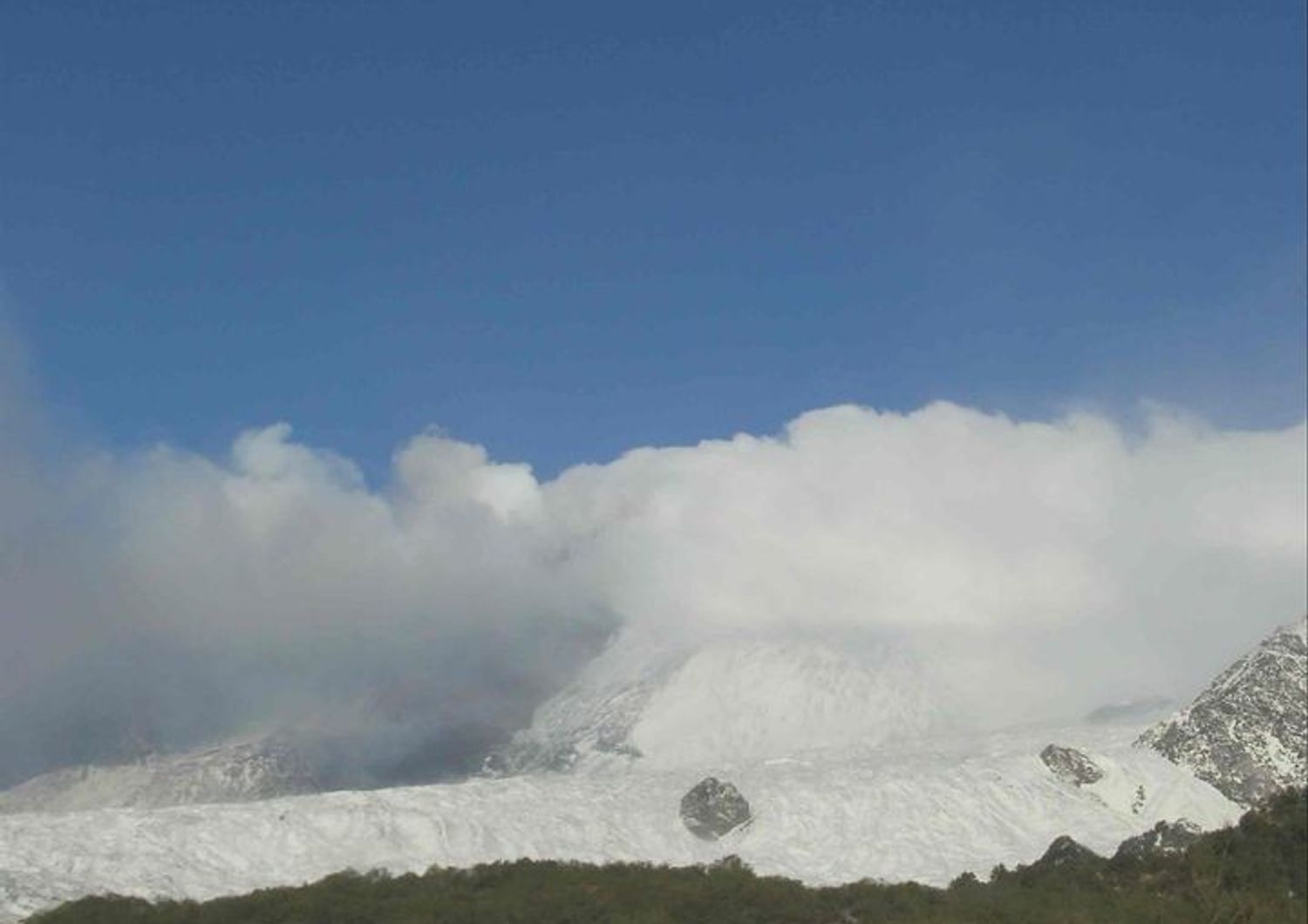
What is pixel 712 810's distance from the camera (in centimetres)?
12425

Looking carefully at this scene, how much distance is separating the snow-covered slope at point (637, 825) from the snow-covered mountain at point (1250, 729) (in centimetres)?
416

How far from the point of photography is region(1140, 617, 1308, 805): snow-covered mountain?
144 m

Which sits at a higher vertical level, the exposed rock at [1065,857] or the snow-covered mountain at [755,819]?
the snow-covered mountain at [755,819]

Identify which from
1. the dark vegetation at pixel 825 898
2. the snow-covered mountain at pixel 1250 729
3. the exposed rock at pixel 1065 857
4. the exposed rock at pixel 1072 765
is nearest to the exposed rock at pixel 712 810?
the exposed rock at pixel 1072 765

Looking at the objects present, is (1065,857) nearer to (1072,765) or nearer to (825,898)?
(825,898)

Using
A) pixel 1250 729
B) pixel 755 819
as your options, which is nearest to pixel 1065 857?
pixel 755 819

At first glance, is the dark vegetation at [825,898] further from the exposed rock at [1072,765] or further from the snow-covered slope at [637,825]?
the exposed rock at [1072,765]

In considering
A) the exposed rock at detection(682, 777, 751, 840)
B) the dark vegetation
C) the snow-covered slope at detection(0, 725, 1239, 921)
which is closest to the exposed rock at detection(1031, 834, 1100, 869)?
the dark vegetation

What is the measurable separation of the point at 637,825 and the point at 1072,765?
156ft

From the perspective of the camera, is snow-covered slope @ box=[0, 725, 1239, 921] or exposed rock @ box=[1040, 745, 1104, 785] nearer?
snow-covered slope @ box=[0, 725, 1239, 921]

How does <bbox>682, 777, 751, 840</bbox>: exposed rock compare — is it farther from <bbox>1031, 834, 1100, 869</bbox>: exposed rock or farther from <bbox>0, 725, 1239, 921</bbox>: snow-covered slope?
<bbox>1031, 834, 1100, 869</bbox>: exposed rock

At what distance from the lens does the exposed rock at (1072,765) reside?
137 m

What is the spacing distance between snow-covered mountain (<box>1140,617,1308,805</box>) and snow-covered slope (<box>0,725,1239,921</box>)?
4.16 meters

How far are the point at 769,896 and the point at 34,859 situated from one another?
4979cm
